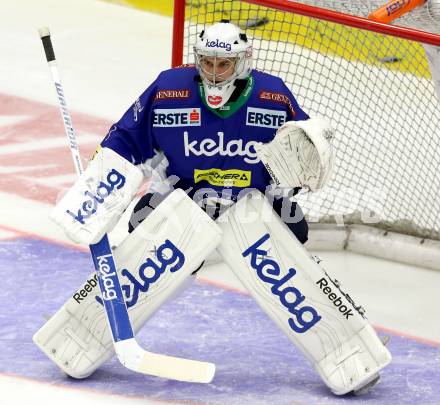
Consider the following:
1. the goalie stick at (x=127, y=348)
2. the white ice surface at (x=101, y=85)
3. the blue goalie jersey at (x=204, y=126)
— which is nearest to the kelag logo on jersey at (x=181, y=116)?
the blue goalie jersey at (x=204, y=126)

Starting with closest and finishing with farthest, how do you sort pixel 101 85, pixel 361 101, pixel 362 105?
pixel 361 101 < pixel 362 105 < pixel 101 85

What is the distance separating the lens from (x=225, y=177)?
420cm

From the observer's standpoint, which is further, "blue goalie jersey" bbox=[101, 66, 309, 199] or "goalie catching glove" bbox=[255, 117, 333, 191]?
"blue goalie jersey" bbox=[101, 66, 309, 199]

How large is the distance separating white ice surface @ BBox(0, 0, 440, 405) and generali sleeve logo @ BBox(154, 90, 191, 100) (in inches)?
34.8

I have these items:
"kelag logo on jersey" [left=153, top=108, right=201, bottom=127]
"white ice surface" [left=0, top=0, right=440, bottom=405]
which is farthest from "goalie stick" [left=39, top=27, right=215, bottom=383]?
"kelag logo on jersey" [left=153, top=108, right=201, bottom=127]

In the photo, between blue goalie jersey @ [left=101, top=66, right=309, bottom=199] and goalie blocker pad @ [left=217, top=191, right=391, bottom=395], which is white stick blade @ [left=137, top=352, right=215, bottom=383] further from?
blue goalie jersey @ [left=101, top=66, right=309, bottom=199]

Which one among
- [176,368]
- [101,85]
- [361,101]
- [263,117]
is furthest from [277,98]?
[101,85]

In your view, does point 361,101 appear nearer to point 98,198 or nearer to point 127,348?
point 98,198

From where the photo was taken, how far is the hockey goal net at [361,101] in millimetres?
5363

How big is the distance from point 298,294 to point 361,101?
1.65m

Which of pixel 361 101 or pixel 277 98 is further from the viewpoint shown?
pixel 361 101

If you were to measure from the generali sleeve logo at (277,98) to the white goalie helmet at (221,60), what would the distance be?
0.25 feet

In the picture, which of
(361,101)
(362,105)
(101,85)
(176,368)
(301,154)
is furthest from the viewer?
(101,85)

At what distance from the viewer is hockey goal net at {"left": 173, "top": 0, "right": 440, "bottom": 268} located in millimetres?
5363
